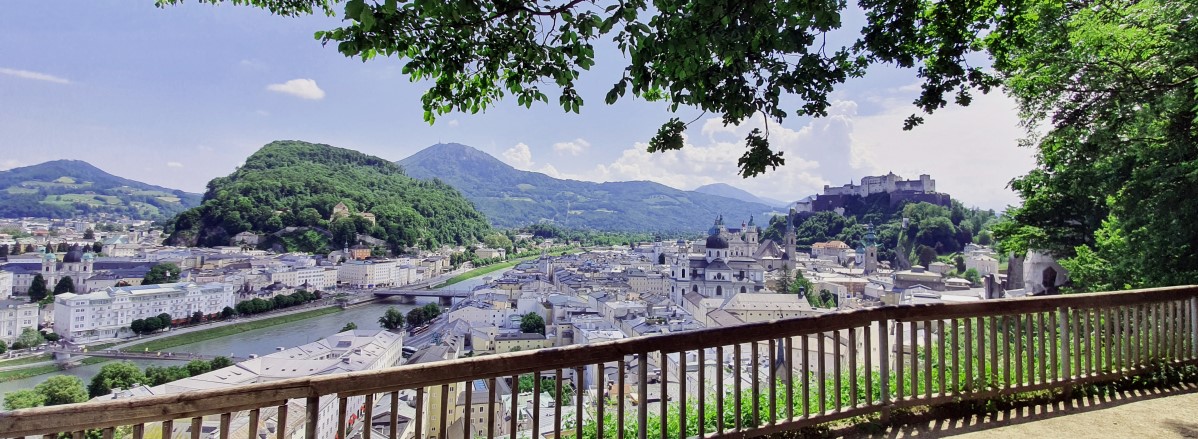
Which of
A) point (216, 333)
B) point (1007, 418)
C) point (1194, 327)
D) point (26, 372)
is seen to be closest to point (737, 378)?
point (1007, 418)

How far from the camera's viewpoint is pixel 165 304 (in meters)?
44.0

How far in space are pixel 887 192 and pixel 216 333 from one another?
85417mm

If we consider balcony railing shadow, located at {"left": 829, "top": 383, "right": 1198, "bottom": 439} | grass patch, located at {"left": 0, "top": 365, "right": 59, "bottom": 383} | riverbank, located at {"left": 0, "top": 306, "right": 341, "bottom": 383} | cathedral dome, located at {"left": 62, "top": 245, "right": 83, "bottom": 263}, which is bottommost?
grass patch, located at {"left": 0, "top": 365, "right": 59, "bottom": 383}

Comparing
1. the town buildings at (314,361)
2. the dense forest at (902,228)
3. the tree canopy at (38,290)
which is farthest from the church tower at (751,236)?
the tree canopy at (38,290)

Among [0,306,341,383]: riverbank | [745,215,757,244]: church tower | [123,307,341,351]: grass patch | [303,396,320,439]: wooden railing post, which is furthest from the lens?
[745,215,757,244]: church tower

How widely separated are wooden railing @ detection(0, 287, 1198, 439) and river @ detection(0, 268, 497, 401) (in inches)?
1448

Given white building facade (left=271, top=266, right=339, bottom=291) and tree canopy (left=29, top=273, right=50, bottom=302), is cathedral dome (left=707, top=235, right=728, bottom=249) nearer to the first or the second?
white building facade (left=271, top=266, right=339, bottom=291)

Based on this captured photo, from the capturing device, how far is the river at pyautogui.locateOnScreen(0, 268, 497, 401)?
30031 millimetres

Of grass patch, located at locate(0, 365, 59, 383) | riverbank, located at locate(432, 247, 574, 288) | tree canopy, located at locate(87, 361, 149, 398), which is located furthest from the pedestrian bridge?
tree canopy, located at locate(87, 361, 149, 398)

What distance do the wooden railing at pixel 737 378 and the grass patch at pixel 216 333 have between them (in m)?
43.7

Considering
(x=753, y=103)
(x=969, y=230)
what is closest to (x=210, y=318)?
(x=753, y=103)

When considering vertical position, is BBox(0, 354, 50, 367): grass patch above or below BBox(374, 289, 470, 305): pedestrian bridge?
below

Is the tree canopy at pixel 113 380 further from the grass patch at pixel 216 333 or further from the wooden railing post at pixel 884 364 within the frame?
the wooden railing post at pixel 884 364

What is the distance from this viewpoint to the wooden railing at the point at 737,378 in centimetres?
183
